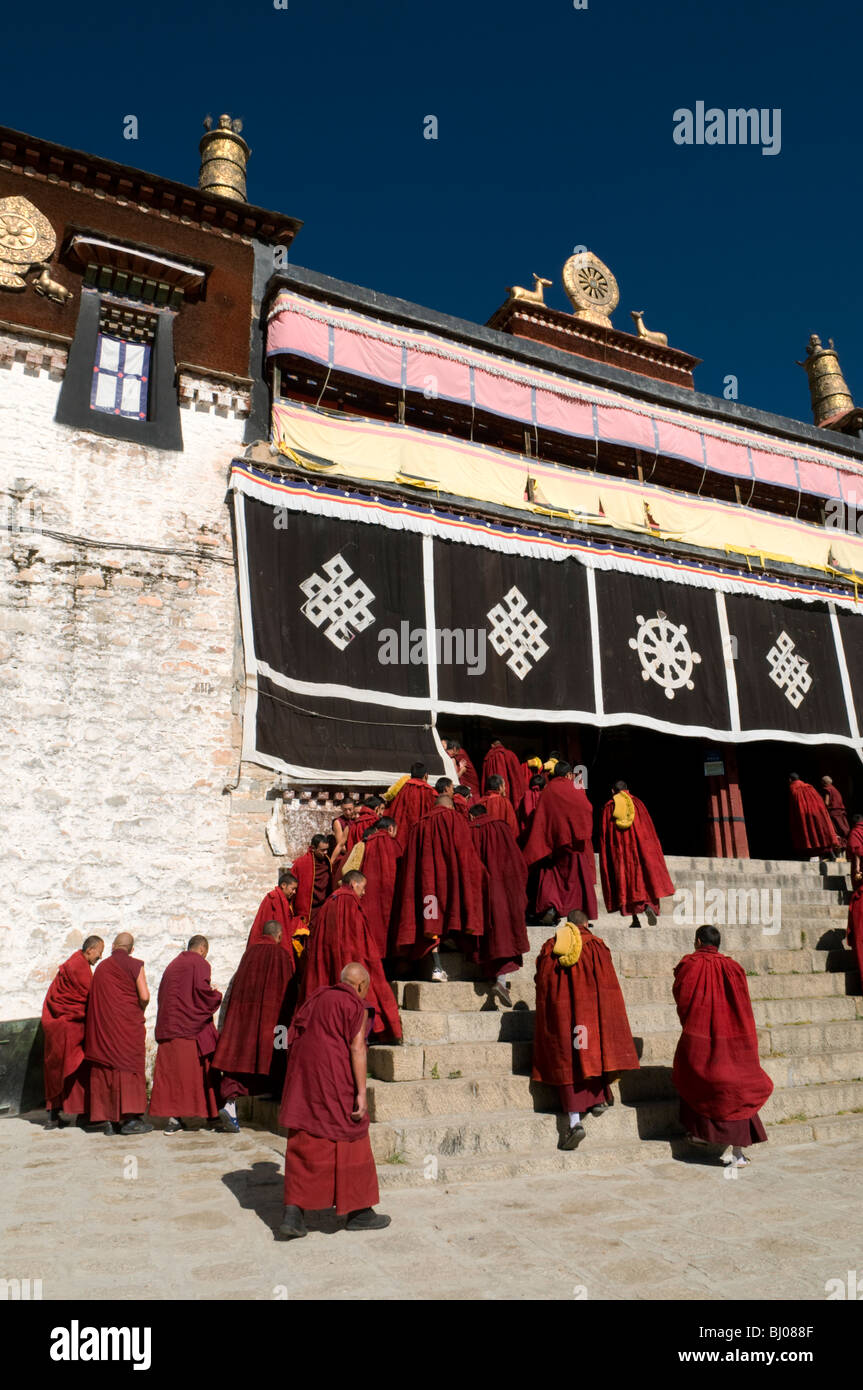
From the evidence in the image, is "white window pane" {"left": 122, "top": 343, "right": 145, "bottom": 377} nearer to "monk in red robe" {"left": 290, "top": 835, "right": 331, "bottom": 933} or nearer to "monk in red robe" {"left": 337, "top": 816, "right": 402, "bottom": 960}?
"monk in red robe" {"left": 290, "top": 835, "right": 331, "bottom": 933}

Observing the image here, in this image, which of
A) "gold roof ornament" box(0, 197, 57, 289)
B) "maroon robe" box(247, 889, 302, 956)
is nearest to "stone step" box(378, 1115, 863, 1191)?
"maroon robe" box(247, 889, 302, 956)

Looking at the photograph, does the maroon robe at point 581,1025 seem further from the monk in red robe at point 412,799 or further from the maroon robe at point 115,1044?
the maroon robe at point 115,1044

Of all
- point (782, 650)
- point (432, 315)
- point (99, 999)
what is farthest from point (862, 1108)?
point (432, 315)

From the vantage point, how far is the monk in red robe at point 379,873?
21.2 feet

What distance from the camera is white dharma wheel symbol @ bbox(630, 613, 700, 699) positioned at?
11086mm

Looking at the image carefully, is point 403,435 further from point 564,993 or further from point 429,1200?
point 429,1200

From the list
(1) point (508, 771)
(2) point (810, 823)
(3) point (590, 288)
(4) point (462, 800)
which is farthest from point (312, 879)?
(3) point (590, 288)

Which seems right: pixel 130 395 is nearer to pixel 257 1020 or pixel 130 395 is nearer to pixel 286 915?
pixel 286 915

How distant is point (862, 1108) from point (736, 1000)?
1.77 meters

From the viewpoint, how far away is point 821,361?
19.0 meters

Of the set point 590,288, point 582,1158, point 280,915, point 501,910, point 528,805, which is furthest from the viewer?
point 590,288

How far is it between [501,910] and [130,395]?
7.10 m

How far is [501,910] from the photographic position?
609 centimetres

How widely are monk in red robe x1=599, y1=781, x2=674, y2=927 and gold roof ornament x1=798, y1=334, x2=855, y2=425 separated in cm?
1334
